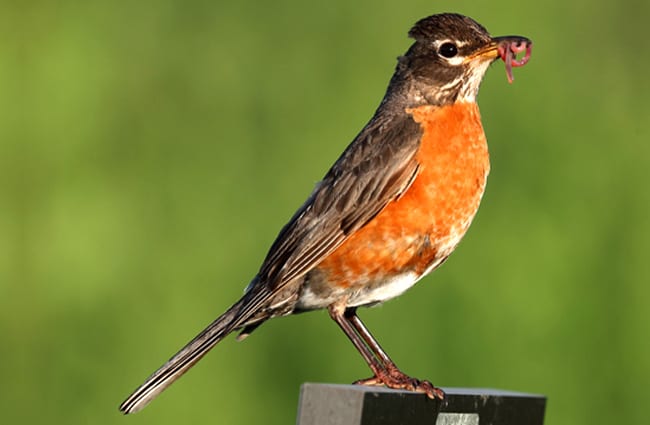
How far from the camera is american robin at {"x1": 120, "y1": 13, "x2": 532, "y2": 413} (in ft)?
19.1

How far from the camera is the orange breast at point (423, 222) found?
5820 mm

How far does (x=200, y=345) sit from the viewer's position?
5875mm

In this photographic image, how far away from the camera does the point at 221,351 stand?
7.60 meters

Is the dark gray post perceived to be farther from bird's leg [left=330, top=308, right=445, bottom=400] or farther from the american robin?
the american robin

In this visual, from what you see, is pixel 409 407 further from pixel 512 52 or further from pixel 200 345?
pixel 512 52

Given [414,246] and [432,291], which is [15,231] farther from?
[414,246]

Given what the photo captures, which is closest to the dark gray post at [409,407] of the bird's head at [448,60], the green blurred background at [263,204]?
the bird's head at [448,60]

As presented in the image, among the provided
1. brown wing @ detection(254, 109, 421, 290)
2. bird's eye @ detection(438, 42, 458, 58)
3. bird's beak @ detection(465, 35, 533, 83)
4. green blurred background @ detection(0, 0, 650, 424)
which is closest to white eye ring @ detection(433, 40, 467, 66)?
bird's eye @ detection(438, 42, 458, 58)

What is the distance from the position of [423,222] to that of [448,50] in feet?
2.91

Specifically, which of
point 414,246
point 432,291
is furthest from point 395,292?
point 432,291

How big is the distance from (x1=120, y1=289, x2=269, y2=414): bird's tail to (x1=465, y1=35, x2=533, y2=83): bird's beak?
4.32 feet

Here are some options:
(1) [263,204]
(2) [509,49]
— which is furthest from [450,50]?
(1) [263,204]

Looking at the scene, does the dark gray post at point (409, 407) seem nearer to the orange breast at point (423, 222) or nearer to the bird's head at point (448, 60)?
the orange breast at point (423, 222)

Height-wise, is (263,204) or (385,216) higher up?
(263,204)
